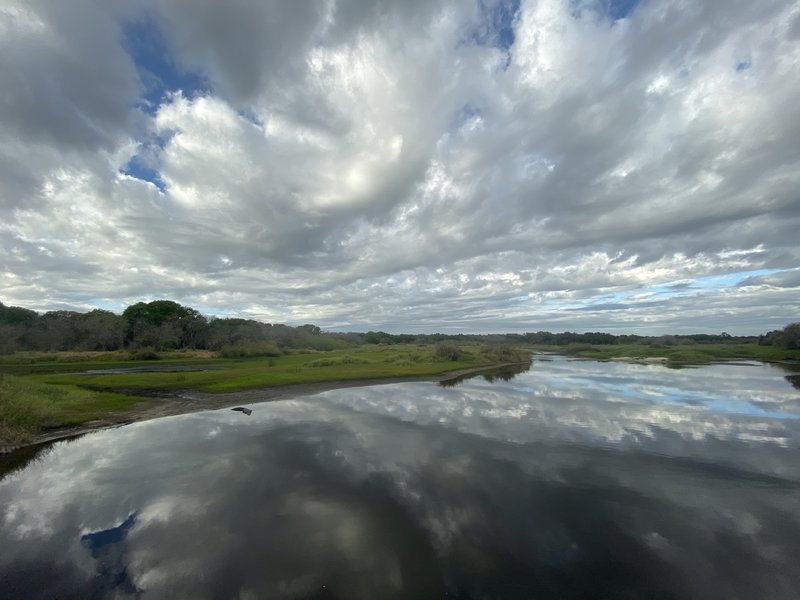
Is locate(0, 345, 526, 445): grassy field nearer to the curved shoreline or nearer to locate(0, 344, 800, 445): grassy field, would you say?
locate(0, 344, 800, 445): grassy field

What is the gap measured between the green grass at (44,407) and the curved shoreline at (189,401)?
29.9 inches

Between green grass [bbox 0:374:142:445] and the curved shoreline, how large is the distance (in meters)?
0.76

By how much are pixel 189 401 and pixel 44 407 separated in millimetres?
11288

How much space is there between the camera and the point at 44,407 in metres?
27.7

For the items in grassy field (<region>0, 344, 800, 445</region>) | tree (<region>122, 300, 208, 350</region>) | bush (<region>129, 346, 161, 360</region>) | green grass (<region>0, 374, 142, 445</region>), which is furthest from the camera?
tree (<region>122, 300, 208, 350</region>)

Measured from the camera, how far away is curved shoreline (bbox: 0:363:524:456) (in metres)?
25.3

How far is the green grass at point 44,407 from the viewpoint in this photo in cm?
2305

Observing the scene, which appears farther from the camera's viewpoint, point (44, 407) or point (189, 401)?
point (189, 401)

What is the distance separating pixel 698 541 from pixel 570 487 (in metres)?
4.81

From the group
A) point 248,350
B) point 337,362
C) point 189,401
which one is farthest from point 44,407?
point 248,350

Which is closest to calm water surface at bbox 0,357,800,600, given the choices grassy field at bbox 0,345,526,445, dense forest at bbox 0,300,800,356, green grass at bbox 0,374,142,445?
green grass at bbox 0,374,142,445

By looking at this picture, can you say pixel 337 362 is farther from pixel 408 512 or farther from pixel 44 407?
pixel 408 512

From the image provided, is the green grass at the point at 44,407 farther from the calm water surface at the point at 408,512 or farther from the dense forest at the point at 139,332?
the dense forest at the point at 139,332

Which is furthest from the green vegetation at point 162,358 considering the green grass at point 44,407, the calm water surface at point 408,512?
the calm water surface at point 408,512
